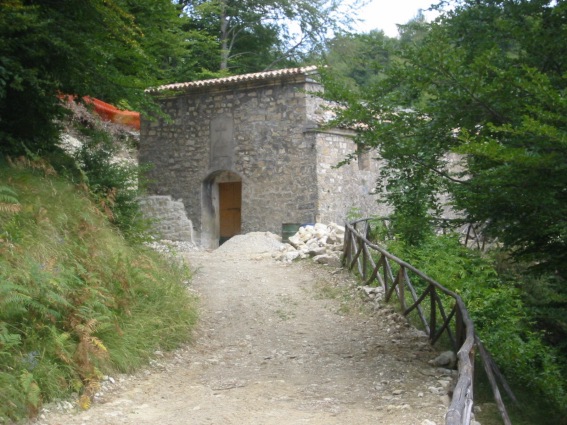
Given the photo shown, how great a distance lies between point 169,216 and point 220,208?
4.75 ft

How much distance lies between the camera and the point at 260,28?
2667 cm

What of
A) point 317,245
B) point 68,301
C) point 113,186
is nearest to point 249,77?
point 317,245

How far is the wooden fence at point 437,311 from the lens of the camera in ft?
16.8

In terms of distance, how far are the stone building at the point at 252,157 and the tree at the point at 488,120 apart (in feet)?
25.1

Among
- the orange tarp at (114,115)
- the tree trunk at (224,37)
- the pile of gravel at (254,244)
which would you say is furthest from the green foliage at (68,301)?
the tree trunk at (224,37)

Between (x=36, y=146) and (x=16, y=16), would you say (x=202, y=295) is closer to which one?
(x=36, y=146)

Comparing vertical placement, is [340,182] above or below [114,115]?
below

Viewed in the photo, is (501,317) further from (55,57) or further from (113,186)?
(55,57)

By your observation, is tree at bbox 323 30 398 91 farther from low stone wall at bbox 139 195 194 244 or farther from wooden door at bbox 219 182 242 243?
low stone wall at bbox 139 195 194 244

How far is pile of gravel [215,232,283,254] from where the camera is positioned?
52.1ft

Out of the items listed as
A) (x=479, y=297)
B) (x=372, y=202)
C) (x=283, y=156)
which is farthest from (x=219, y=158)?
(x=479, y=297)

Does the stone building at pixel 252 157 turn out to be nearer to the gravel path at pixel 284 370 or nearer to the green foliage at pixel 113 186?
the green foliage at pixel 113 186

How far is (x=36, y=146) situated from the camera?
1015 cm

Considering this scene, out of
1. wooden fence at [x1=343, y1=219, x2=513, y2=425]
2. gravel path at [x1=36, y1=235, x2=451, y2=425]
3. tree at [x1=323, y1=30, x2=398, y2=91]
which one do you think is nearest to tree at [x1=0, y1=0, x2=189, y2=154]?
tree at [x1=323, y1=30, x2=398, y2=91]
